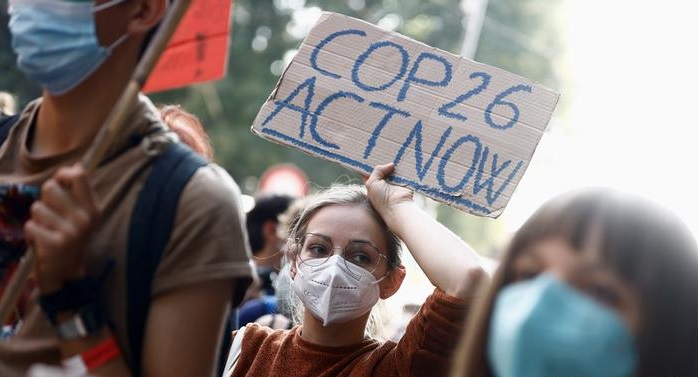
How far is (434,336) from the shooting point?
3438mm

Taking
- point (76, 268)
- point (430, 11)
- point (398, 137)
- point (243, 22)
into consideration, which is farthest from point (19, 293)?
point (430, 11)

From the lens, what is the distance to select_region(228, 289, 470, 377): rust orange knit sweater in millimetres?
3418

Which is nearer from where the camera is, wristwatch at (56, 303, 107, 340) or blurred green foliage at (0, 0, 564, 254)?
wristwatch at (56, 303, 107, 340)

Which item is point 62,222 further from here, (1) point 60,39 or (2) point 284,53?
(2) point 284,53

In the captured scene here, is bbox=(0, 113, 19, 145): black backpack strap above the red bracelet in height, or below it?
above

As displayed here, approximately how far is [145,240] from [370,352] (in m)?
1.40

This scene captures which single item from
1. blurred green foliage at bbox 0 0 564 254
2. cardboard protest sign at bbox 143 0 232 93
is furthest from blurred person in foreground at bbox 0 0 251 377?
blurred green foliage at bbox 0 0 564 254

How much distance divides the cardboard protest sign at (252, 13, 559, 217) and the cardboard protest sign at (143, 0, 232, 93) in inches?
12.1

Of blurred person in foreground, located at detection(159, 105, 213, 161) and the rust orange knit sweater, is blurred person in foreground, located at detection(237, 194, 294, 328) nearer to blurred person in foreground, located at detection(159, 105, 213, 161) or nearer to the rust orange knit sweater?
blurred person in foreground, located at detection(159, 105, 213, 161)

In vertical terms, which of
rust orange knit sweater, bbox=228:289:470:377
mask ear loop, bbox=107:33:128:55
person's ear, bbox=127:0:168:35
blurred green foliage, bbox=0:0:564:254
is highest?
person's ear, bbox=127:0:168:35

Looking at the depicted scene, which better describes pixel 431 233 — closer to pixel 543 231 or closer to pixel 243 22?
pixel 543 231

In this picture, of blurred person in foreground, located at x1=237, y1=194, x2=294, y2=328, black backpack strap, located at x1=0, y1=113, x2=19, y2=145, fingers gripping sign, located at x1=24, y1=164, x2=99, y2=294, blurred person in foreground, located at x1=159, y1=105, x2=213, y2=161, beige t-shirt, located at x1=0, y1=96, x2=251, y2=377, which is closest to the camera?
fingers gripping sign, located at x1=24, y1=164, x2=99, y2=294

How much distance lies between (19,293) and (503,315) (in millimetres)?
951

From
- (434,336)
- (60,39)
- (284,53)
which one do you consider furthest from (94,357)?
(284,53)
